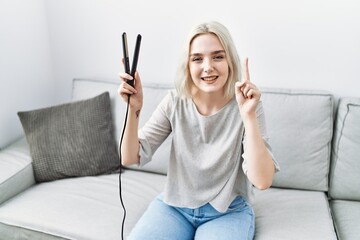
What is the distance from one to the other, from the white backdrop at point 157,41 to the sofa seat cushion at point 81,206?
545mm

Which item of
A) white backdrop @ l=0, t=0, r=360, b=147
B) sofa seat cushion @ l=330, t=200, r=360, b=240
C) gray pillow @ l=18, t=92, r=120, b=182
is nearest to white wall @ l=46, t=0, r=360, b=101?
white backdrop @ l=0, t=0, r=360, b=147

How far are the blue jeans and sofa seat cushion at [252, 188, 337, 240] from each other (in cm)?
9

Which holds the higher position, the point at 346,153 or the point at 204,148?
the point at 204,148

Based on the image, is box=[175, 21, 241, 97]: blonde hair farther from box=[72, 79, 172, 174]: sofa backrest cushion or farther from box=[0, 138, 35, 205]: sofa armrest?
box=[0, 138, 35, 205]: sofa armrest

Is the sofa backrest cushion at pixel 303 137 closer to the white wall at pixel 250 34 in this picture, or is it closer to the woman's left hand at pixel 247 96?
the white wall at pixel 250 34

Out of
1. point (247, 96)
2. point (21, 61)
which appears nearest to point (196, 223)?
point (247, 96)

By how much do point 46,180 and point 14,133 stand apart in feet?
1.54

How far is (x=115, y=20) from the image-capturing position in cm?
200

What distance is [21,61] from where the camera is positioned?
6.76 feet

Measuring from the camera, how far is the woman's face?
1.24 m

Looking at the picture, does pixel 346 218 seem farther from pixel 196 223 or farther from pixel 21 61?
pixel 21 61

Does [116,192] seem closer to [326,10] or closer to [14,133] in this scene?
[14,133]

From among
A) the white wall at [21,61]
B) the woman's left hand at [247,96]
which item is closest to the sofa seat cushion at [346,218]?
the woman's left hand at [247,96]

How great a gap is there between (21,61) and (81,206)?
3.16ft
